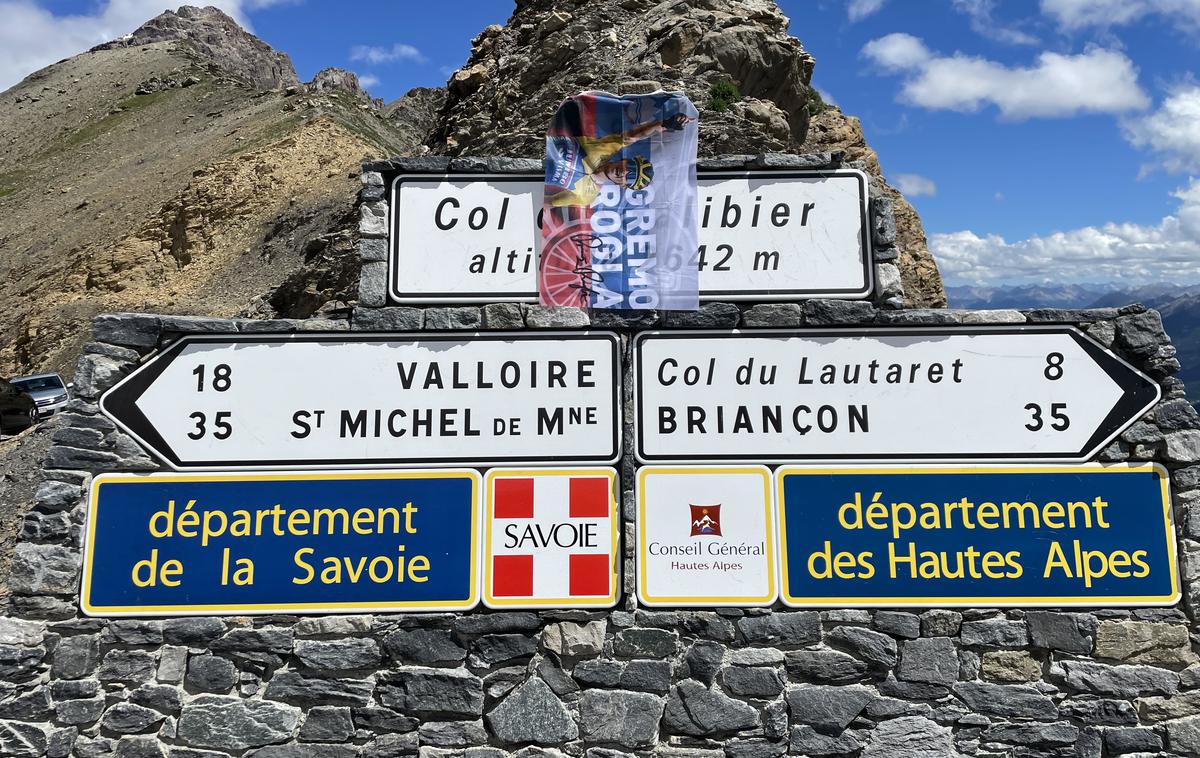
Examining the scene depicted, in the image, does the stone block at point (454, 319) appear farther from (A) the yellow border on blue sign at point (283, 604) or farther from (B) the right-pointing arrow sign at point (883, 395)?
(B) the right-pointing arrow sign at point (883, 395)

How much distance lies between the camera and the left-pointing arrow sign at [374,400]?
478cm

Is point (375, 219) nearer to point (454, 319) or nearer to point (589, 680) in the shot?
point (454, 319)

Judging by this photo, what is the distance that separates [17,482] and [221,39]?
294ft

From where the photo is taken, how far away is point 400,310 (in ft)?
16.1

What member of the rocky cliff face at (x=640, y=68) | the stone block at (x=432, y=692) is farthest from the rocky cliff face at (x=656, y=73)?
the stone block at (x=432, y=692)

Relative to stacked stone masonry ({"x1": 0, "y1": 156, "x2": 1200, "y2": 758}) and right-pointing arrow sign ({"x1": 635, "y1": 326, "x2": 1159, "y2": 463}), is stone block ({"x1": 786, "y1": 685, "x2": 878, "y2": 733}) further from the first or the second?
right-pointing arrow sign ({"x1": 635, "y1": 326, "x2": 1159, "y2": 463})

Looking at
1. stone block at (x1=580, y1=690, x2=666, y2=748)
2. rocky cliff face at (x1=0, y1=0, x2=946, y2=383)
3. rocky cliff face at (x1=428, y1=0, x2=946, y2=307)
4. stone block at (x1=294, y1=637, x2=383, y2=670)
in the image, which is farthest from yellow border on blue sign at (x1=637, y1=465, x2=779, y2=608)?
rocky cliff face at (x1=0, y1=0, x2=946, y2=383)

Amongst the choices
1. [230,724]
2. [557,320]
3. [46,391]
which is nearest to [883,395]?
[557,320]

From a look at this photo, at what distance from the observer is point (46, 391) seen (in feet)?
54.1

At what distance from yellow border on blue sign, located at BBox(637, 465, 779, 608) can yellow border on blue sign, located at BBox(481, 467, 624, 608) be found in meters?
0.15

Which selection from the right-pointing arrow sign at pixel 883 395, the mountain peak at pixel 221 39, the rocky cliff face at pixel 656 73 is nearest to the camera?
the right-pointing arrow sign at pixel 883 395

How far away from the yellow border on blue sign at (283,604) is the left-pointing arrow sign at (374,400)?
8 centimetres

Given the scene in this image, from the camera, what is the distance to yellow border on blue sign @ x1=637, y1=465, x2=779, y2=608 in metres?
4.62

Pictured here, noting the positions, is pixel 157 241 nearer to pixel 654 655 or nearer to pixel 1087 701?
pixel 654 655
